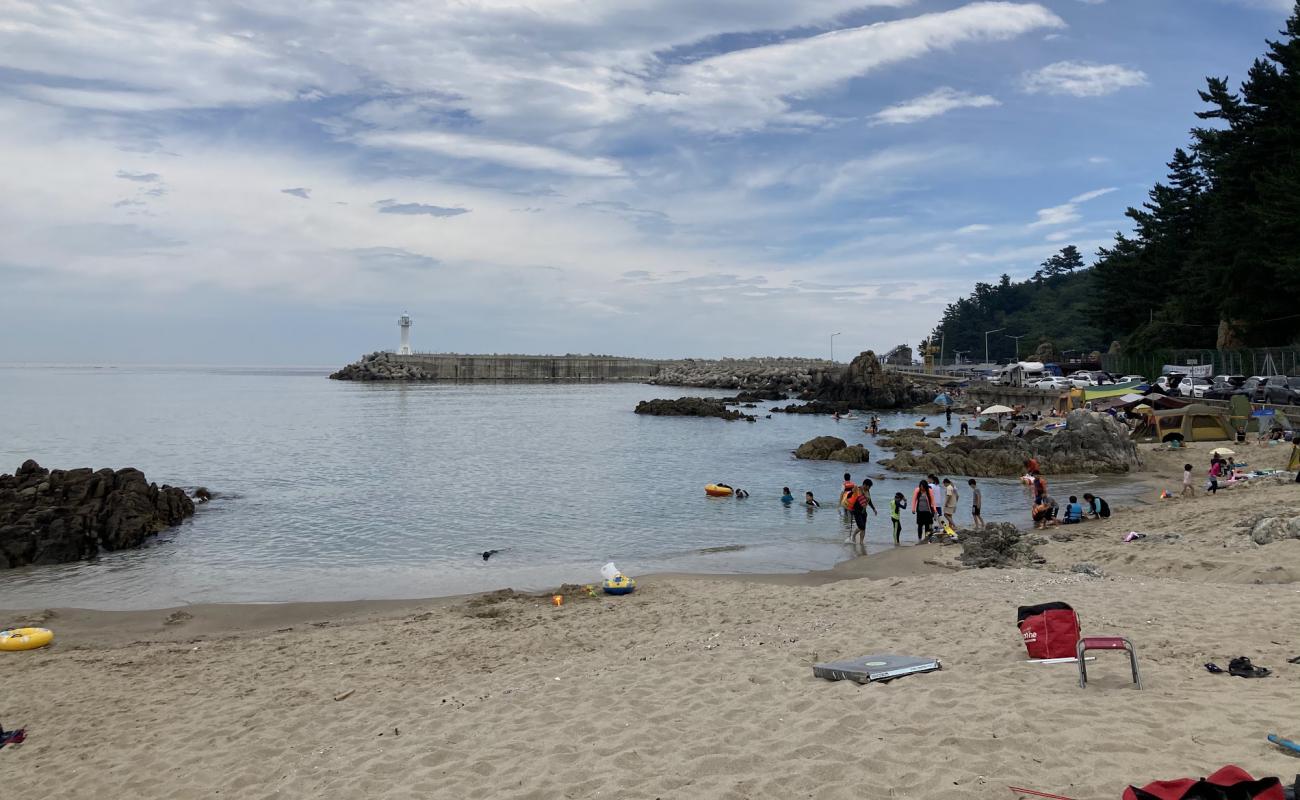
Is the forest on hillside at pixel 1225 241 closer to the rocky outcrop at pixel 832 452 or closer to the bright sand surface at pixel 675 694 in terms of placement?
the rocky outcrop at pixel 832 452

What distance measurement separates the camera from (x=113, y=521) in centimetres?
1956

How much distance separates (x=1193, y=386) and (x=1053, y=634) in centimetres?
4088

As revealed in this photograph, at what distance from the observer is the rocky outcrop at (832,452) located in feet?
115

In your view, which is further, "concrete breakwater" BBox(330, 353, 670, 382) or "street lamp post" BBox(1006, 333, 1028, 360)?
"concrete breakwater" BBox(330, 353, 670, 382)

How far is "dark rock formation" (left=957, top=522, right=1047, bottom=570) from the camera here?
14399 millimetres

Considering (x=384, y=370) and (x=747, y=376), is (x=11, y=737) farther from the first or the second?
(x=384, y=370)

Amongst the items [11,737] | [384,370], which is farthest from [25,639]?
[384,370]

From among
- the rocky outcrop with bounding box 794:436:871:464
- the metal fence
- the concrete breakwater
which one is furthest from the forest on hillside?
the concrete breakwater

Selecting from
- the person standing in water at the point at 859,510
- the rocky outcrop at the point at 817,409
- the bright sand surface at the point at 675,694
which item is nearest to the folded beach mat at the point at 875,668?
the bright sand surface at the point at 675,694

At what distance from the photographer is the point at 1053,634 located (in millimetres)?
7773

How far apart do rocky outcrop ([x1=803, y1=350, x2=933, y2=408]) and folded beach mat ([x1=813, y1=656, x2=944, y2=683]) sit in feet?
210

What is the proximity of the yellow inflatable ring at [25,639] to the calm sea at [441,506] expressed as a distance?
2.61m

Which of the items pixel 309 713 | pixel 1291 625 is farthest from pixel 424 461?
pixel 1291 625

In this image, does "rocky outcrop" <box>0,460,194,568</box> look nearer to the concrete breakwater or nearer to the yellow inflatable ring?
the yellow inflatable ring
